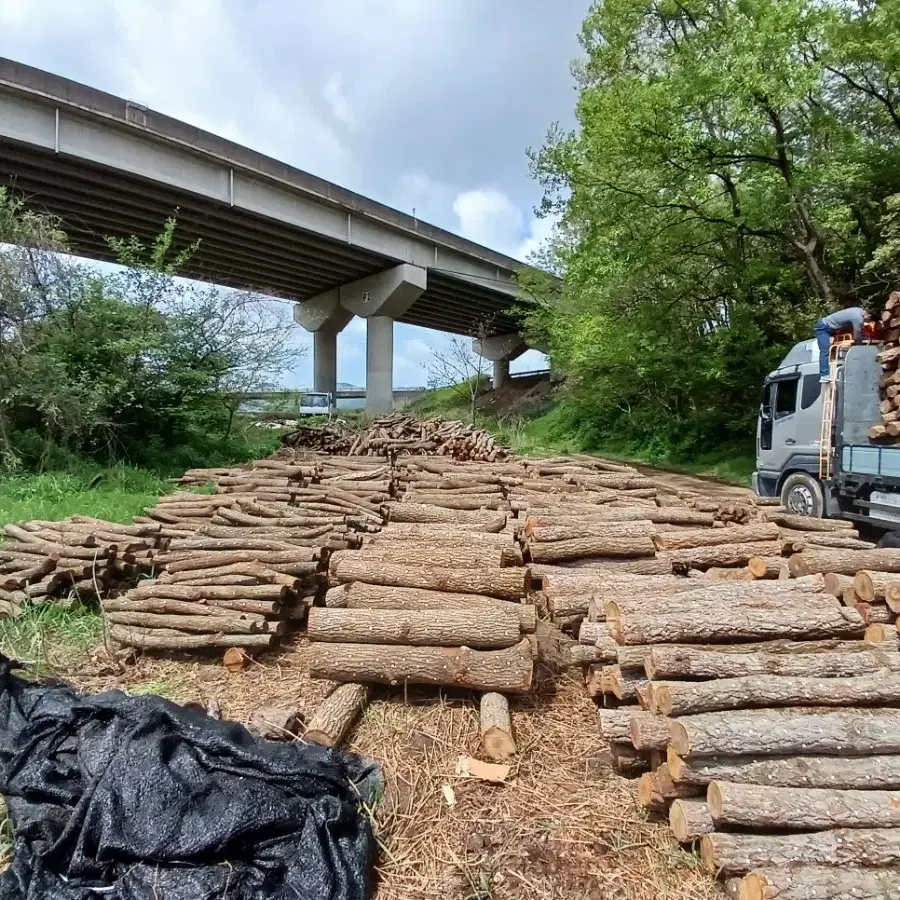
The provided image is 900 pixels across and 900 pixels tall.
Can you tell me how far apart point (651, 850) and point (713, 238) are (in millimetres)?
15804

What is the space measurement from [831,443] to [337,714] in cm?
839

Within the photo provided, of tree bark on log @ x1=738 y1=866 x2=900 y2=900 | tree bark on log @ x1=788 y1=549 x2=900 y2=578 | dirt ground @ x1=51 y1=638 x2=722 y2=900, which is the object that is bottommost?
dirt ground @ x1=51 y1=638 x2=722 y2=900

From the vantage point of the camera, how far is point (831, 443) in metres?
9.09

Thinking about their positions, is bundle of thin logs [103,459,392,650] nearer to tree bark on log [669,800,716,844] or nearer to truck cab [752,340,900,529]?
tree bark on log [669,800,716,844]

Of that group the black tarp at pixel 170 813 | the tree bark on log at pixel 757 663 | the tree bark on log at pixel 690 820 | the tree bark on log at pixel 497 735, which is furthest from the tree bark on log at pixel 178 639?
the tree bark on log at pixel 690 820

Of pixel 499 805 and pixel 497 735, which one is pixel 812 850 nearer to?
pixel 499 805

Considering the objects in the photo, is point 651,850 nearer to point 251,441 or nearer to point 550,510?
point 550,510

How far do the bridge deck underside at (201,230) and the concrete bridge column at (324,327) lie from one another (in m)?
0.67

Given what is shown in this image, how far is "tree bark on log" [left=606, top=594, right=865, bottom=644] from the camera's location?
145 inches

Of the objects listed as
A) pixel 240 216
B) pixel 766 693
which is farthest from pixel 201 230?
pixel 766 693

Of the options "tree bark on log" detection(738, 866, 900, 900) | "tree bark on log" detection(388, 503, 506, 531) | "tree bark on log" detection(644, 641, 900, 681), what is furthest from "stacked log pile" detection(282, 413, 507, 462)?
"tree bark on log" detection(738, 866, 900, 900)

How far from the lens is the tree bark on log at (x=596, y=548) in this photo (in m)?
5.67

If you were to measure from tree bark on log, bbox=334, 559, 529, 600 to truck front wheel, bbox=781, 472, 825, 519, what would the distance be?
656 cm

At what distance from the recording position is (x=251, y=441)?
55.2 ft
